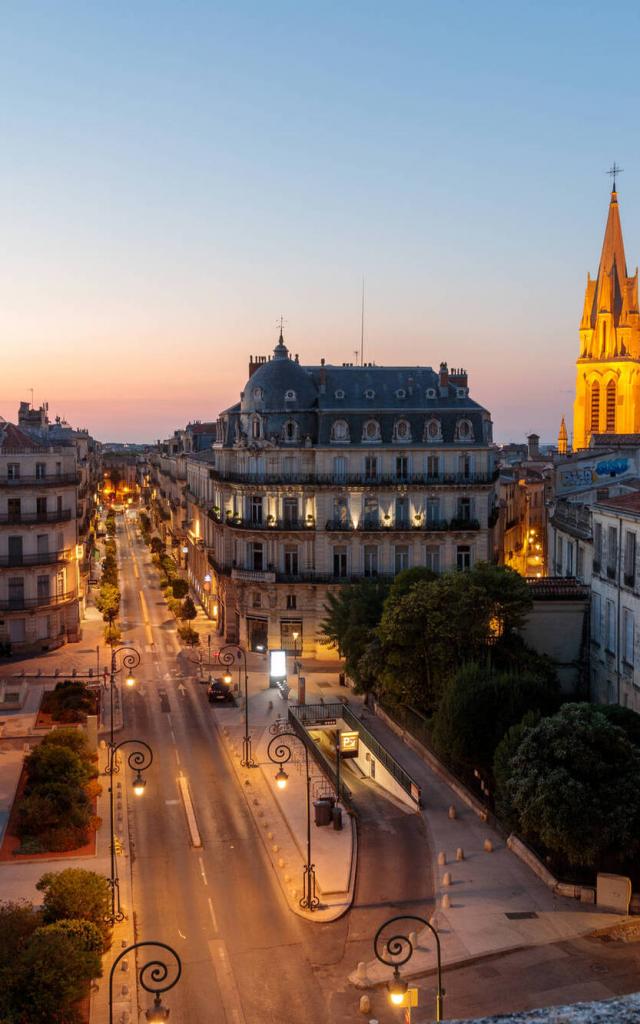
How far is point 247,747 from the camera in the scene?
38.2m

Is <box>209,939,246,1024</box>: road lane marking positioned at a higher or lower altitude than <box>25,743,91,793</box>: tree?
lower

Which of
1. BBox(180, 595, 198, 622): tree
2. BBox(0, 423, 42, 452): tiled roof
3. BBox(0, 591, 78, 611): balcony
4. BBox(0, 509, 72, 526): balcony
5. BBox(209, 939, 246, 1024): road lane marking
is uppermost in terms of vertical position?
BBox(0, 423, 42, 452): tiled roof

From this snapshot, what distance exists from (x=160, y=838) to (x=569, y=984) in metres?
14.4

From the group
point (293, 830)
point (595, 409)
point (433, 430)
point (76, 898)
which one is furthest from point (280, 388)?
point (595, 409)

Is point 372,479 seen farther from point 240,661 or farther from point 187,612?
point 187,612

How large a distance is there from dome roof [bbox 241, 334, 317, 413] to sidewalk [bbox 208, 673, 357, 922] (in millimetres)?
23051

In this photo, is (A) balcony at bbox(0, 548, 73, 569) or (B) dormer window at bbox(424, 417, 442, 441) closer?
(A) balcony at bbox(0, 548, 73, 569)

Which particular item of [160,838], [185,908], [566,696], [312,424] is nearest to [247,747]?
[160,838]

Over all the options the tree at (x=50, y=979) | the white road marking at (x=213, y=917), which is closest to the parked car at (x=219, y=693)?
the white road marking at (x=213, y=917)

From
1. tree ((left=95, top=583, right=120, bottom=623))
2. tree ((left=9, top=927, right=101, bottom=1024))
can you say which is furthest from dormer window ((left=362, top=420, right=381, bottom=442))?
tree ((left=9, top=927, right=101, bottom=1024))

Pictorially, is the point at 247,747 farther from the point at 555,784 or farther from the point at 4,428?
the point at 4,428

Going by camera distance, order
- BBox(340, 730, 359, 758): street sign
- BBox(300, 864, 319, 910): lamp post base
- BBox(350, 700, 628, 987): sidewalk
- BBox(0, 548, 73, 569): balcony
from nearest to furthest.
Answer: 1. BBox(350, 700, 628, 987): sidewalk
2. BBox(300, 864, 319, 910): lamp post base
3. BBox(340, 730, 359, 758): street sign
4. BBox(0, 548, 73, 569): balcony

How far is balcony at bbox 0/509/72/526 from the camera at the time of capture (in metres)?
58.0

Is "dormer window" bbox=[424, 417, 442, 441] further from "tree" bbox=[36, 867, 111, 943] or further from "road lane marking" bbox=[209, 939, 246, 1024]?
"tree" bbox=[36, 867, 111, 943]
